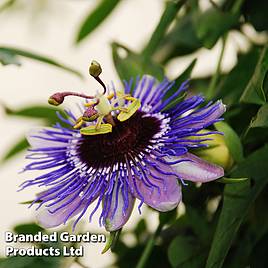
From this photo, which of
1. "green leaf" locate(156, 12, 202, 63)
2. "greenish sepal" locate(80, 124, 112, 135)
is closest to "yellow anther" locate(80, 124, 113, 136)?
"greenish sepal" locate(80, 124, 112, 135)

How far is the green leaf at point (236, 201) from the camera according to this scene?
77 cm

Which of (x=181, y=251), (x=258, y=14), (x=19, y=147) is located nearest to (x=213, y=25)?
(x=258, y=14)

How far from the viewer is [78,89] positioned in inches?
95.1

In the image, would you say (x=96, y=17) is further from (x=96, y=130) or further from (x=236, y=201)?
(x=236, y=201)

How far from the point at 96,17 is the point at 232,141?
0.43 m

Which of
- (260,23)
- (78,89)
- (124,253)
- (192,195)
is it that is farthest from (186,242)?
(78,89)

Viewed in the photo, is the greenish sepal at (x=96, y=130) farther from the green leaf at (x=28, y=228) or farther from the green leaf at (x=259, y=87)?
the green leaf at (x=28, y=228)

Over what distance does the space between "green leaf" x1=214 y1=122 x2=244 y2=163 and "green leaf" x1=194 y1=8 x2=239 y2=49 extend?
15cm

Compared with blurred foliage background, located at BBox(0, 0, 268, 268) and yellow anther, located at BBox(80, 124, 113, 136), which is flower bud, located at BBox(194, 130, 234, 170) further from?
yellow anther, located at BBox(80, 124, 113, 136)

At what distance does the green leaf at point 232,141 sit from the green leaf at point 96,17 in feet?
1.23

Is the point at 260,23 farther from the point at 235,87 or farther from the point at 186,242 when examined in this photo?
the point at 186,242

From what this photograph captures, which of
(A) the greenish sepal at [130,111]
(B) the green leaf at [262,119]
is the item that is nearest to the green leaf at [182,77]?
(A) the greenish sepal at [130,111]

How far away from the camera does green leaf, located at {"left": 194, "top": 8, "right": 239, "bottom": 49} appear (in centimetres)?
97

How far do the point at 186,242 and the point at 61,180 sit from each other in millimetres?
188
